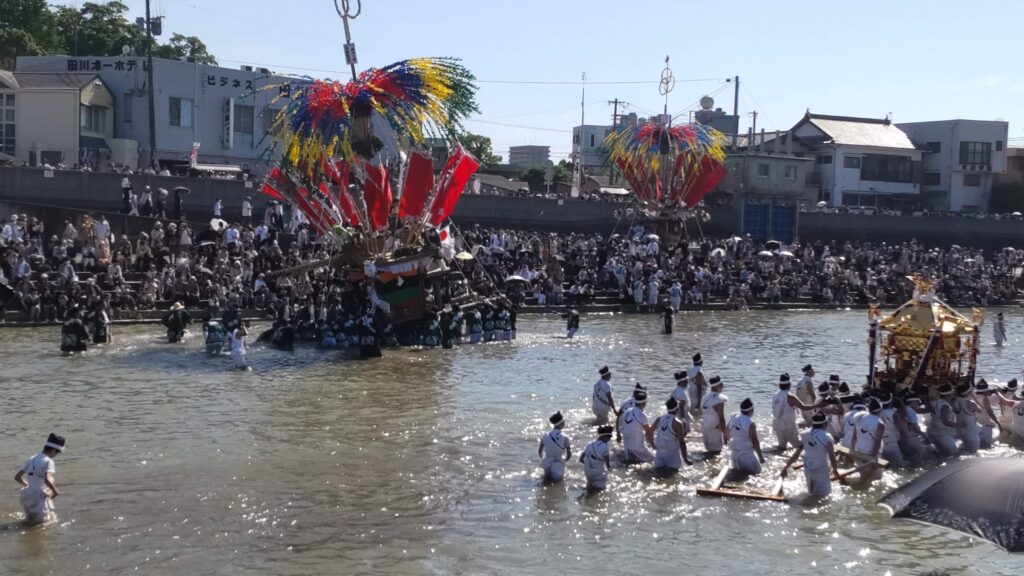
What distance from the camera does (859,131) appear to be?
6450 cm

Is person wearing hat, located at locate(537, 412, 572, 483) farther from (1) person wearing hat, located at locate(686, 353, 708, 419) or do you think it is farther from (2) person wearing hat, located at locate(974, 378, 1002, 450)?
(2) person wearing hat, located at locate(974, 378, 1002, 450)

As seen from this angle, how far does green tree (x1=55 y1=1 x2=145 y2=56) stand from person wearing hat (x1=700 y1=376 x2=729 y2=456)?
5117cm

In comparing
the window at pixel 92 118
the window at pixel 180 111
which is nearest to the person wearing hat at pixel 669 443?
the window at pixel 92 118

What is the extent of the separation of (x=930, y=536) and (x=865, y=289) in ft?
109

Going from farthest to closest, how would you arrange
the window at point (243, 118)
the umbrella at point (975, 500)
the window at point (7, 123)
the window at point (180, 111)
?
the window at point (243, 118), the window at point (180, 111), the window at point (7, 123), the umbrella at point (975, 500)

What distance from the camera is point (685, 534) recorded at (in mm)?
11938

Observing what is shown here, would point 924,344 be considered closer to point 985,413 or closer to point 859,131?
point 985,413

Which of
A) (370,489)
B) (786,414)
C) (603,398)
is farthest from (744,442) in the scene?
(370,489)

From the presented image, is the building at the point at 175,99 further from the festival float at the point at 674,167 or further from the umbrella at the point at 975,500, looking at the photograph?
the umbrella at the point at 975,500

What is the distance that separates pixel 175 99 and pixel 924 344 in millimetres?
36720

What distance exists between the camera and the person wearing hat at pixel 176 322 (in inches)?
999

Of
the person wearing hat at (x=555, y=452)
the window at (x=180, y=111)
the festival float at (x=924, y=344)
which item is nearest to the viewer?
the person wearing hat at (x=555, y=452)

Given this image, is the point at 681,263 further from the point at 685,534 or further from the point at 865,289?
the point at 685,534

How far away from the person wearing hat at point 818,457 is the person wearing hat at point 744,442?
32.2 inches
